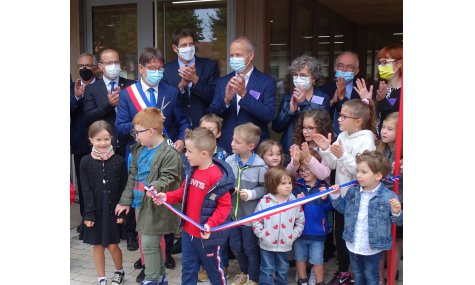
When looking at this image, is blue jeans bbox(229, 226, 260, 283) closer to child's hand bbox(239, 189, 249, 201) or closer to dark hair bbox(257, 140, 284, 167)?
child's hand bbox(239, 189, 249, 201)

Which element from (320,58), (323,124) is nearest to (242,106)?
(323,124)

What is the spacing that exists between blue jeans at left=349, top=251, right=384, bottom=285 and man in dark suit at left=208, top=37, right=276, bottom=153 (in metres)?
1.38

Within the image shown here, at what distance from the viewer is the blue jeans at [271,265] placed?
4.48 m

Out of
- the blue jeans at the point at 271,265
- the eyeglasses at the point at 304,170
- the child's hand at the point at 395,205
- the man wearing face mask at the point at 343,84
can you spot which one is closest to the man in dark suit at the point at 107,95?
the blue jeans at the point at 271,265

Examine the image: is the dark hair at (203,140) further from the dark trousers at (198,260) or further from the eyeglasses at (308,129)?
the eyeglasses at (308,129)

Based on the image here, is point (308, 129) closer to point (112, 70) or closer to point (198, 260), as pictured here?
point (198, 260)

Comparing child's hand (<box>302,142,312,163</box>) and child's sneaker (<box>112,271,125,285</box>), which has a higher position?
child's hand (<box>302,142,312,163</box>)

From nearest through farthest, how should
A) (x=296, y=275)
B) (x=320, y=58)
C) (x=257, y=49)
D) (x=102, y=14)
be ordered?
(x=296, y=275), (x=257, y=49), (x=102, y=14), (x=320, y=58)

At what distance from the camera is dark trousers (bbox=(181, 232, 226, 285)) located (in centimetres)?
405

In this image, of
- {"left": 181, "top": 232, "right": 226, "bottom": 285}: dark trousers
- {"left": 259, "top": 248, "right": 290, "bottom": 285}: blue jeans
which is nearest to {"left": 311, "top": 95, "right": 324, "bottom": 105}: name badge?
{"left": 259, "top": 248, "right": 290, "bottom": 285}: blue jeans

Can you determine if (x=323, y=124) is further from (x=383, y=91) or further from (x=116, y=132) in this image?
(x=116, y=132)

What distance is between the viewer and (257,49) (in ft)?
22.5

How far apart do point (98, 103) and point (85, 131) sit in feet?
2.37

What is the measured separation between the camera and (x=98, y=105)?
5.41 m
